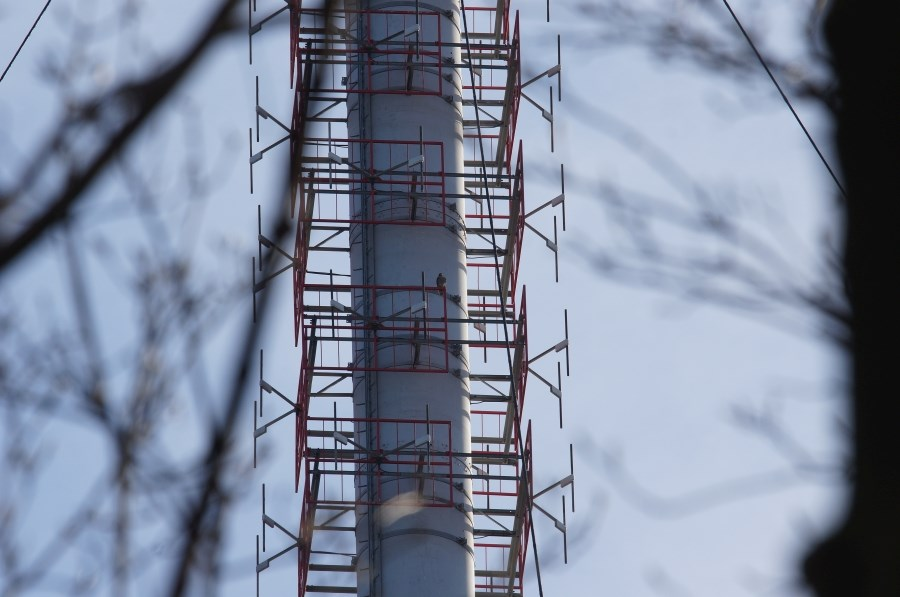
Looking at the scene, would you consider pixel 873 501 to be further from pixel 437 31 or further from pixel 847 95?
pixel 437 31

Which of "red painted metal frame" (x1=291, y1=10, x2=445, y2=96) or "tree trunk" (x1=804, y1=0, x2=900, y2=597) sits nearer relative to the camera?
"tree trunk" (x1=804, y1=0, x2=900, y2=597)

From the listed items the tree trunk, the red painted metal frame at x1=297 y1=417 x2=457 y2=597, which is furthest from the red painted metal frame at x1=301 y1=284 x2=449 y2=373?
the tree trunk

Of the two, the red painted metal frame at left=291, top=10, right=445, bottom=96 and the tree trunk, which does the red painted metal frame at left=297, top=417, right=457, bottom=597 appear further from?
the tree trunk

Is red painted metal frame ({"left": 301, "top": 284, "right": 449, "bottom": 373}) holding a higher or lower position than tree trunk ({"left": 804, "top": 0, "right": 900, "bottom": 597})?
higher

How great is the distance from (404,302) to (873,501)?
73.3 ft

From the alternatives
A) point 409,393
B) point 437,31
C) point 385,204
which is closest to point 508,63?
point 437,31

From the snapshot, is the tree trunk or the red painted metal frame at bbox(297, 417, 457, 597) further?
the red painted metal frame at bbox(297, 417, 457, 597)

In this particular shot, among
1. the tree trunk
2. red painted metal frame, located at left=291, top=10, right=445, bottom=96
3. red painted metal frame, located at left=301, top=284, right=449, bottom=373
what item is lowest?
the tree trunk

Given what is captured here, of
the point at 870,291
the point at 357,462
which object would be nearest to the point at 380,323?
the point at 357,462

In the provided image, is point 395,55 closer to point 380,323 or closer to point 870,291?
point 380,323

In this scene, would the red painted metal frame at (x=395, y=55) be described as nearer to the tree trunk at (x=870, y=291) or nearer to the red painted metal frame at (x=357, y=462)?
the red painted metal frame at (x=357, y=462)

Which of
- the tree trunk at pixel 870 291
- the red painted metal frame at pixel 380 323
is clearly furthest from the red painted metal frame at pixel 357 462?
the tree trunk at pixel 870 291

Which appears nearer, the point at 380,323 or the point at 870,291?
the point at 870,291

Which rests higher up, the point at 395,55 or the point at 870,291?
the point at 395,55
